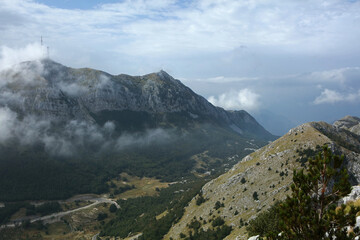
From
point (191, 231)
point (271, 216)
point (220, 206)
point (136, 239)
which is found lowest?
point (136, 239)

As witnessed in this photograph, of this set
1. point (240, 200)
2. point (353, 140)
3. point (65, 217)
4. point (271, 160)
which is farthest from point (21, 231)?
point (353, 140)

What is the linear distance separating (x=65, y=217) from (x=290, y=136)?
6625 inches

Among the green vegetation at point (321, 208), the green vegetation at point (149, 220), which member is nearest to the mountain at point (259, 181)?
the green vegetation at point (149, 220)

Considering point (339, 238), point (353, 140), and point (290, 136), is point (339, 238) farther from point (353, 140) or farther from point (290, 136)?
point (353, 140)

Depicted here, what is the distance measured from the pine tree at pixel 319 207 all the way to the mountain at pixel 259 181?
2395 inches

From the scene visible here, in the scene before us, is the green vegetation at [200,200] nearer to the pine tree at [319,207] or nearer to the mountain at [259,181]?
the mountain at [259,181]

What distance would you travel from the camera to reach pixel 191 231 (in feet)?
324

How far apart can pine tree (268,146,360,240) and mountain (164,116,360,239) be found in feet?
200

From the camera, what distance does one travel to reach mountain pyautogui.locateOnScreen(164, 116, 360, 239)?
8819 centimetres

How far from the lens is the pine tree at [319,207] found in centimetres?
Answer: 2186

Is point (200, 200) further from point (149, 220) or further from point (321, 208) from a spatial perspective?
point (321, 208)

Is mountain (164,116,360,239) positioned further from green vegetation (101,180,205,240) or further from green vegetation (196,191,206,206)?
green vegetation (101,180,205,240)

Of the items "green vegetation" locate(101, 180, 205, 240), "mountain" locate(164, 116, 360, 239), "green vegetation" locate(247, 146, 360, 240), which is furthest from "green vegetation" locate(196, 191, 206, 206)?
"green vegetation" locate(247, 146, 360, 240)

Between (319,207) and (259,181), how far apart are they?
→ 257 feet
